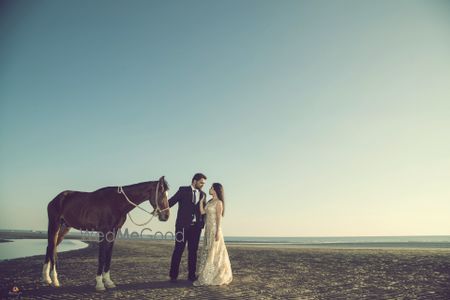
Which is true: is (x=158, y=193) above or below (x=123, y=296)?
above

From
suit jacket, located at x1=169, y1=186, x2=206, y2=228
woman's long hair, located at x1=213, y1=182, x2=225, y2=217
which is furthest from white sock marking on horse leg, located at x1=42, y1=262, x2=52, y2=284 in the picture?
woman's long hair, located at x1=213, y1=182, x2=225, y2=217

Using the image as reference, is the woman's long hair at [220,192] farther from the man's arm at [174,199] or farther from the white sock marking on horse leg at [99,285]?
the white sock marking on horse leg at [99,285]

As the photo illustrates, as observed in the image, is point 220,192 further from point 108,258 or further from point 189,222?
point 108,258

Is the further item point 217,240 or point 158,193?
point 217,240

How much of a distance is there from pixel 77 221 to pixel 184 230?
104 inches

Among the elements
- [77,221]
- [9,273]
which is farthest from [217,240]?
[9,273]

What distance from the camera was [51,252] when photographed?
25.1ft

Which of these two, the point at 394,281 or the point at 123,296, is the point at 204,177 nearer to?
the point at 123,296

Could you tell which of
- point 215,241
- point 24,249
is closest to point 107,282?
point 215,241

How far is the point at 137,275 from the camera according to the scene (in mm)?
9625

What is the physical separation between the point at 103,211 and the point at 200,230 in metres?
2.68

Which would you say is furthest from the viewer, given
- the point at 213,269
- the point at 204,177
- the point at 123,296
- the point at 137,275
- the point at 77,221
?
the point at 137,275

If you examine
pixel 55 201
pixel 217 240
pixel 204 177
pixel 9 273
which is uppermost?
pixel 204 177

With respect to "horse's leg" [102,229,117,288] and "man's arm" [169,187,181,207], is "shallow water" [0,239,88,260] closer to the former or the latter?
"horse's leg" [102,229,117,288]
